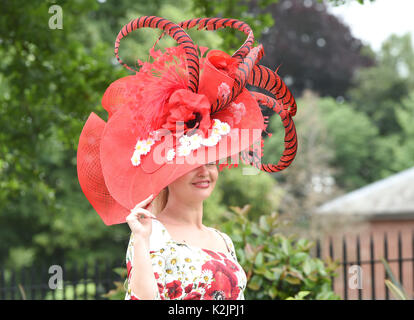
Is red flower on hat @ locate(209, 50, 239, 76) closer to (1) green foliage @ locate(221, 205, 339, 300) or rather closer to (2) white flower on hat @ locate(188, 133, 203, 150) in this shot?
(2) white flower on hat @ locate(188, 133, 203, 150)

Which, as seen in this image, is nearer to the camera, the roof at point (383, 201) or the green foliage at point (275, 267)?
the green foliage at point (275, 267)

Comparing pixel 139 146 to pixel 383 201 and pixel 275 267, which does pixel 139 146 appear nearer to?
pixel 275 267

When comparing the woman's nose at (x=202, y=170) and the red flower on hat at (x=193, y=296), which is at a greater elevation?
the woman's nose at (x=202, y=170)

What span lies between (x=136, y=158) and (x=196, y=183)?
26 centimetres

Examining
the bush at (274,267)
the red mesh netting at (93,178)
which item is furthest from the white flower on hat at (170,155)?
the bush at (274,267)

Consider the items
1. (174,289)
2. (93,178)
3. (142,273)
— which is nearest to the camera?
(142,273)

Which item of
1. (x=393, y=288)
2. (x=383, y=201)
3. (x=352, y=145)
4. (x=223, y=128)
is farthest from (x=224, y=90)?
(x=352, y=145)

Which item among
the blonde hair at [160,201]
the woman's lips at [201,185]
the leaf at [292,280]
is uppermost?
the woman's lips at [201,185]

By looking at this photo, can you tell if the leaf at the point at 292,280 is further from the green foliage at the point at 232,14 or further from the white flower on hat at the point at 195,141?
the green foliage at the point at 232,14

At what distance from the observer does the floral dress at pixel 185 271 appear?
171 cm

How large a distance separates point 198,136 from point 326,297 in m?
1.91

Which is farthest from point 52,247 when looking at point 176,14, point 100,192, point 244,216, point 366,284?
point 100,192

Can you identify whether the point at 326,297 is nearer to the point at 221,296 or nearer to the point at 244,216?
the point at 244,216

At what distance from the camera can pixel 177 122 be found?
1.78m
